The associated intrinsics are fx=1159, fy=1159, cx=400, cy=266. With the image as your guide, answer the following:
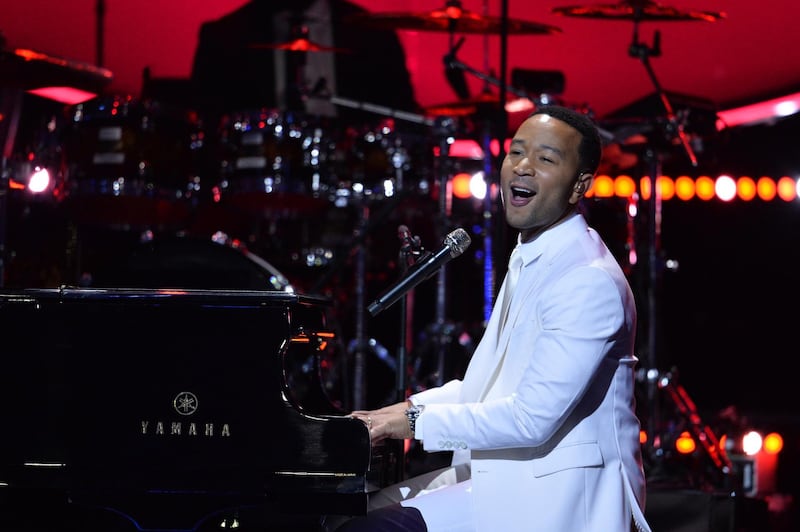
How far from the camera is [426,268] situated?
3.02 meters

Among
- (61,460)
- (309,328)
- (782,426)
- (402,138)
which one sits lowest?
(782,426)

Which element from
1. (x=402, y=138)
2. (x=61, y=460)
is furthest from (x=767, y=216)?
(x=61, y=460)

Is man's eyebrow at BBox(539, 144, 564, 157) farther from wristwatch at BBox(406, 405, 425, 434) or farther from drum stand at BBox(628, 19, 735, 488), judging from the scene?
drum stand at BBox(628, 19, 735, 488)

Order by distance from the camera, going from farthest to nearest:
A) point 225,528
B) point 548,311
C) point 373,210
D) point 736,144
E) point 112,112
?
point 736,144 → point 373,210 → point 112,112 → point 225,528 → point 548,311

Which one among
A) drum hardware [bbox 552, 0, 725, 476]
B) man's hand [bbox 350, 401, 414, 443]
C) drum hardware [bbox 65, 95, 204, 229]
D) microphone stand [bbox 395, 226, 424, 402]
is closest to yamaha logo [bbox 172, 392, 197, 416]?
man's hand [bbox 350, 401, 414, 443]

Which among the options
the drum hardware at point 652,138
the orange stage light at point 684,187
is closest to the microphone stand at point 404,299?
the drum hardware at point 652,138

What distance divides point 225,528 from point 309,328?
54cm

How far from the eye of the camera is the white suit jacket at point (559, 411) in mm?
2555

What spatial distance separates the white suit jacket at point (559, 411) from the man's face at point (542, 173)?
0.06m

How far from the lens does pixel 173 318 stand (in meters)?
2.74

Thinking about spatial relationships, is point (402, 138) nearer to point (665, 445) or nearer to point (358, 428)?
point (665, 445)

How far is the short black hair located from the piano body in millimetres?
757

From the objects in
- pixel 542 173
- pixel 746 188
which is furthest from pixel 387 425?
pixel 746 188

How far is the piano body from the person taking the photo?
2.65 meters
